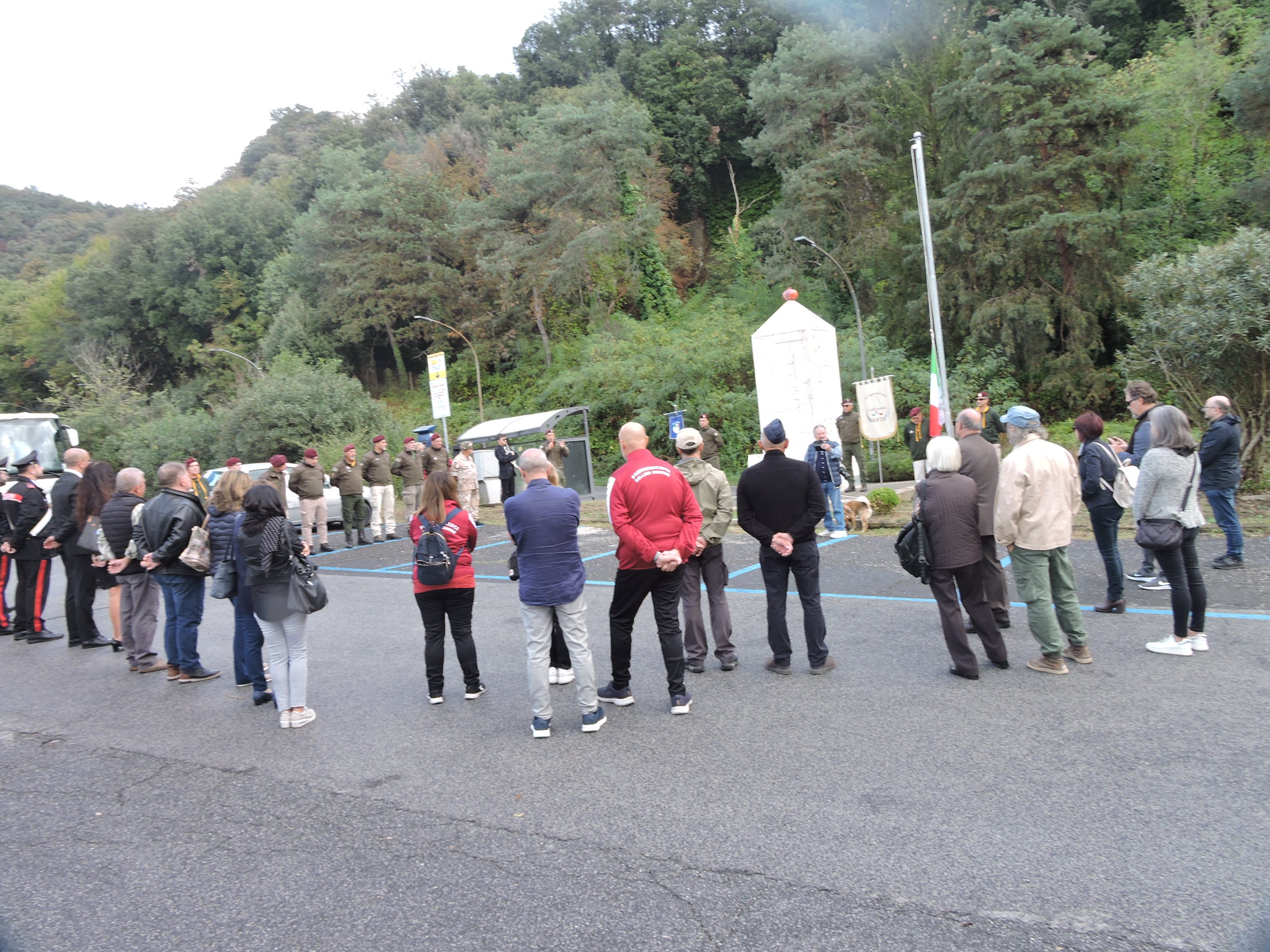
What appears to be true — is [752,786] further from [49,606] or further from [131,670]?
[49,606]

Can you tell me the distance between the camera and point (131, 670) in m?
7.66

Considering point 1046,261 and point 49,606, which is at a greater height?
point 1046,261

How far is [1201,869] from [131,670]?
8065 mm

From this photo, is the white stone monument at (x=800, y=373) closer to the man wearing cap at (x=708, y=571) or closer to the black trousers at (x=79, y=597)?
the man wearing cap at (x=708, y=571)

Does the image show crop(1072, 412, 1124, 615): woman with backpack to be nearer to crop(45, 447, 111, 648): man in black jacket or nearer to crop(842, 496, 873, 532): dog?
crop(842, 496, 873, 532): dog

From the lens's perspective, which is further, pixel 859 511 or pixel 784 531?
pixel 859 511

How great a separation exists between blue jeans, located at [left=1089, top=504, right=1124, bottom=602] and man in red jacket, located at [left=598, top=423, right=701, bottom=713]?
3901 mm

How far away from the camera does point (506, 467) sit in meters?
18.0

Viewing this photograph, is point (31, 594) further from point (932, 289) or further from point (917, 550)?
point (932, 289)

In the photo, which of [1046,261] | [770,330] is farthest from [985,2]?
[770,330]

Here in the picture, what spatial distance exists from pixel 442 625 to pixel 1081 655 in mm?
4477

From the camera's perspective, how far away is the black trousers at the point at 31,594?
920 centimetres

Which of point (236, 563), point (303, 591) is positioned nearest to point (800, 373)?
point (236, 563)

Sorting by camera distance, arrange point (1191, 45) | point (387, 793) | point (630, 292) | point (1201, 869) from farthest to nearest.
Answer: point (630, 292) < point (1191, 45) < point (387, 793) < point (1201, 869)
